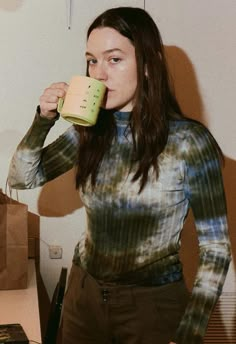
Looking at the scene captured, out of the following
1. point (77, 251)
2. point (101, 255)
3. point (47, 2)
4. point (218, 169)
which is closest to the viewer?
point (218, 169)

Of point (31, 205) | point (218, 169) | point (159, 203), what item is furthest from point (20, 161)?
point (31, 205)

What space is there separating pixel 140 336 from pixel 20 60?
1198 millimetres

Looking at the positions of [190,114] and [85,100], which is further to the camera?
[190,114]

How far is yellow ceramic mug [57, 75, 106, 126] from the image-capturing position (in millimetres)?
1188

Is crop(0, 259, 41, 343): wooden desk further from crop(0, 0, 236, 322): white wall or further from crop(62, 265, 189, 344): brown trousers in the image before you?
crop(0, 0, 236, 322): white wall

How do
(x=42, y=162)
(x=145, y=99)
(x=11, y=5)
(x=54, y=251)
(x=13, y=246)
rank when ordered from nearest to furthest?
(x=145, y=99) → (x=42, y=162) → (x=13, y=246) → (x=11, y=5) → (x=54, y=251)

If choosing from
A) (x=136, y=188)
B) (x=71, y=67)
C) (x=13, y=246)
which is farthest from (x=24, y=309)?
(x=71, y=67)

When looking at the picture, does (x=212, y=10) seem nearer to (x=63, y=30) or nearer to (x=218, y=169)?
(x=63, y=30)

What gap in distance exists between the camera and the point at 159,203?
4.02 feet

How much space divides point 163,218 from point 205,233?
0.12 meters

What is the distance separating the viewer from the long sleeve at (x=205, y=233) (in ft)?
3.68

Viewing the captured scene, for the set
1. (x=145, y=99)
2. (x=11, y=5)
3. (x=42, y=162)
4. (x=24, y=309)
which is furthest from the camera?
(x=11, y=5)

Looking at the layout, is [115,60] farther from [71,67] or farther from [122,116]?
[71,67]

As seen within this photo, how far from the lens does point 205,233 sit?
3.80 ft
